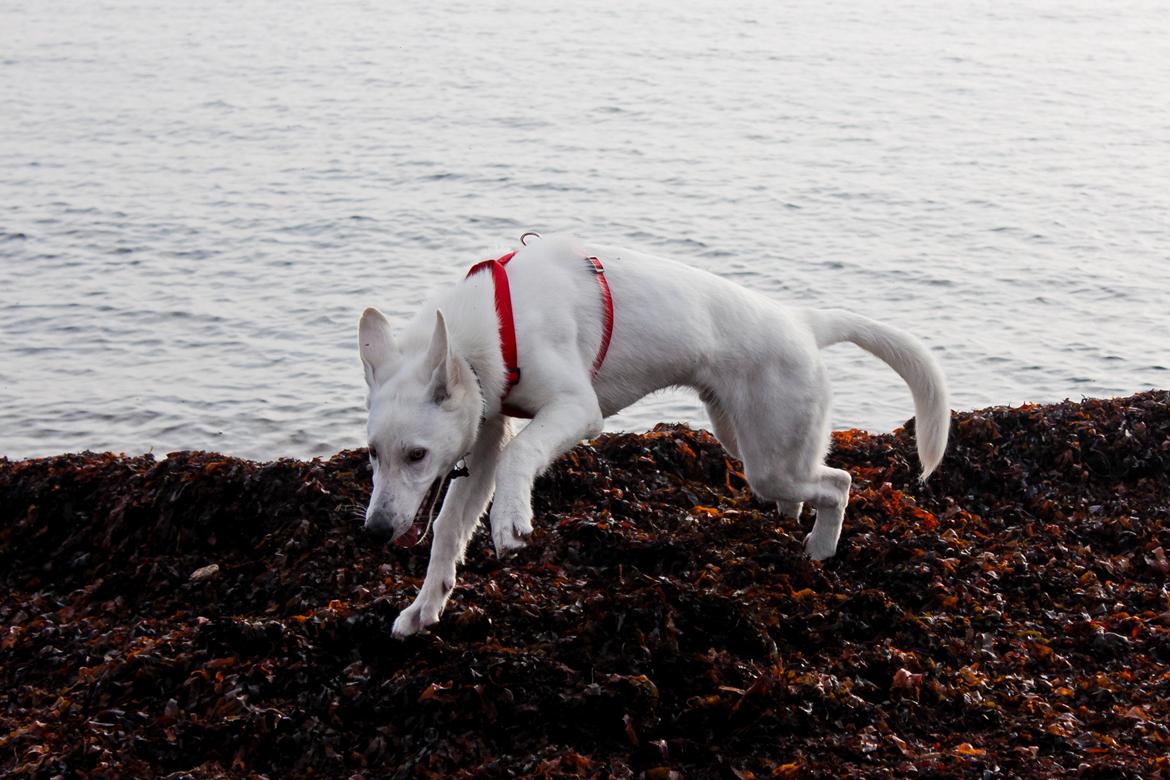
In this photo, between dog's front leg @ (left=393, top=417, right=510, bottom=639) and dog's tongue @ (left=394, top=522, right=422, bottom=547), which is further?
dog's front leg @ (left=393, top=417, right=510, bottom=639)

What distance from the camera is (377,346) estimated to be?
14.7 ft

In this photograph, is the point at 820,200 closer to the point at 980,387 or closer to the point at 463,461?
the point at 980,387

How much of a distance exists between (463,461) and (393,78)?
1940 cm

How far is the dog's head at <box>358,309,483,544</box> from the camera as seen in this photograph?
430 centimetres

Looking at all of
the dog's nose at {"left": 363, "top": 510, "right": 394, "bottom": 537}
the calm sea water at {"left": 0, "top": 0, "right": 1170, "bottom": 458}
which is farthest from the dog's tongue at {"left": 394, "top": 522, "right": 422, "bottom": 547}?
the calm sea water at {"left": 0, "top": 0, "right": 1170, "bottom": 458}

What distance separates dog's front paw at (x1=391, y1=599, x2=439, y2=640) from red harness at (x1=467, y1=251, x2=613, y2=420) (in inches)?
33.3

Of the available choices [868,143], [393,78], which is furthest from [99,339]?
[393,78]

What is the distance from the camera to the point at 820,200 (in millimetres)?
15219

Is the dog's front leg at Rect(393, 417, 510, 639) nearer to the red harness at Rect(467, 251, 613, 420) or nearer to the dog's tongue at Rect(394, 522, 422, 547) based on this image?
the red harness at Rect(467, 251, 613, 420)

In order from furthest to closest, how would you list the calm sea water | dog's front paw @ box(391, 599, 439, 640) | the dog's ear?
the calm sea water
dog's front paw @ box(391, 599, 439, 640)
the dog's ear

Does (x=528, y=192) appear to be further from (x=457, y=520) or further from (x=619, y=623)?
(x=619, y=623)

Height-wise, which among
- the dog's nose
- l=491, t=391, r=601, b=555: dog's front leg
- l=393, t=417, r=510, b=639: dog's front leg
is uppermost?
l=491, t=391, r=601, b=555: dog's front leg

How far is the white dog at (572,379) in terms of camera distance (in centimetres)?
436

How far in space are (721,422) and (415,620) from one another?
1.66 m
